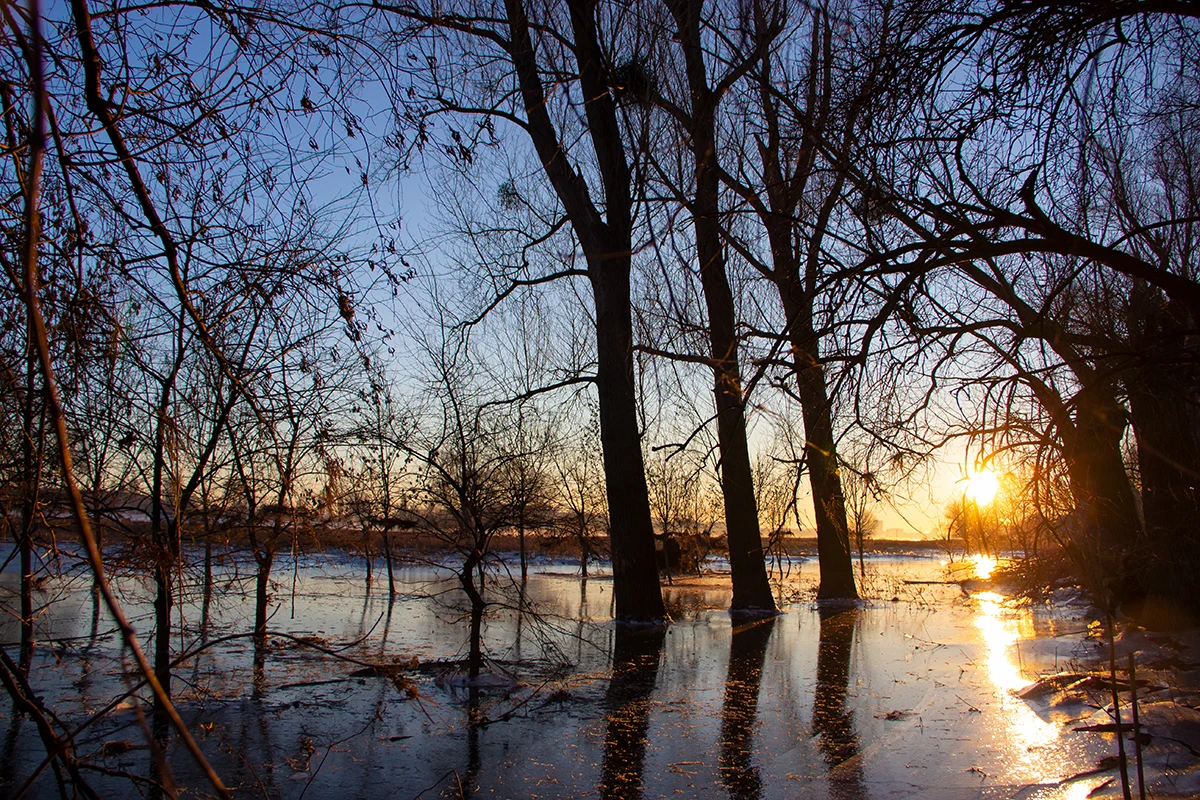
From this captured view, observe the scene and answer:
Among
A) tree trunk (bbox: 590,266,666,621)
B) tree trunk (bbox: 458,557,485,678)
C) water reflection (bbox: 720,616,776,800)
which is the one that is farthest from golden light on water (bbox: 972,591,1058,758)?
tree trunk (bbox: 590,266,666,621)

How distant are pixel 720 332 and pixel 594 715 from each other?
3.31 metres

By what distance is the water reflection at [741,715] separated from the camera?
4.76m

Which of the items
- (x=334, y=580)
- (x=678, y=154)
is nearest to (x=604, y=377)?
(x=678, y=154)

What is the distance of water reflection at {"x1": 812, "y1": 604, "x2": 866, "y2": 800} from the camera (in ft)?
15.5

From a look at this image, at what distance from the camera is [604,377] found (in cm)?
1219

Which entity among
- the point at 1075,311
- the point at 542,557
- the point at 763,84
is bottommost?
the point at 542,557

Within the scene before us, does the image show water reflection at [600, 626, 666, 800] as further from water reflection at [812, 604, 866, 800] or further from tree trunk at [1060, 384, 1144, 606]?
tree trunk at [1060, 384, 1144, 606]

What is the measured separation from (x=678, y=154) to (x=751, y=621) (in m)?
10.3

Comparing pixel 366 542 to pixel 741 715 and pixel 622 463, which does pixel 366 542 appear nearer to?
pixel 622 463

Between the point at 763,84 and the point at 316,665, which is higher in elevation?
the point at 763,84

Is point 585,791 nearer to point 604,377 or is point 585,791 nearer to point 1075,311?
point 1075,311

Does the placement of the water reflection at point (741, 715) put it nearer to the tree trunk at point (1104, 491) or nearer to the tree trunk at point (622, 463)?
the tree trunk at point (622, 463)

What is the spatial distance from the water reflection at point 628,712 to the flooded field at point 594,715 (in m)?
0.02

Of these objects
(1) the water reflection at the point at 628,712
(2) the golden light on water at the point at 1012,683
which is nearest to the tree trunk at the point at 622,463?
(1) the water reflection at the point at 628,712
